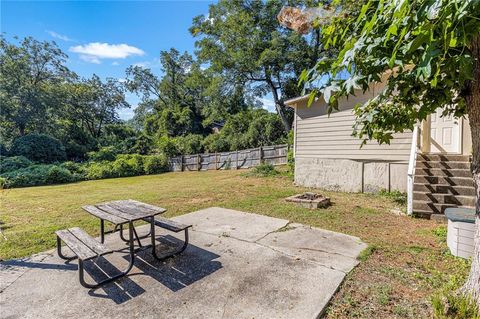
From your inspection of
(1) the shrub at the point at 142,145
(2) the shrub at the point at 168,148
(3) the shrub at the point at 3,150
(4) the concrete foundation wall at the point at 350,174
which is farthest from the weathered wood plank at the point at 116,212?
(1) the shrub at the point at 142,145

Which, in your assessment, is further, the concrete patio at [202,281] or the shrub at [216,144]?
the shrub at [216,144]

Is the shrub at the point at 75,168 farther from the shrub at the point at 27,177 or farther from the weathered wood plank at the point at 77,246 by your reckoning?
the weathered wood plank at the point at 77,246

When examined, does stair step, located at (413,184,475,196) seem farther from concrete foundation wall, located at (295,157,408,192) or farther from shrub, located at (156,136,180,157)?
shrub, located at (156,136,180,157)

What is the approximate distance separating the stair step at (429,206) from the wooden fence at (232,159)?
368 inches

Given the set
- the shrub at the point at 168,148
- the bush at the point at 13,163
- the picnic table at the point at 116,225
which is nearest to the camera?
the picnic table at the point at 116,225

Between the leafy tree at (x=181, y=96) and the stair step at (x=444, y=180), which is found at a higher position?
the leafy tree at (x=181, y=96)

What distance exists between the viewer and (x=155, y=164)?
1791 centimetres

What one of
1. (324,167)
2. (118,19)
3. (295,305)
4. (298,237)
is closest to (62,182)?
(118,19)

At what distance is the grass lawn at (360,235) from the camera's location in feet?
7.82

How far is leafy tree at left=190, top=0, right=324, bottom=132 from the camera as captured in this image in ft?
53.0

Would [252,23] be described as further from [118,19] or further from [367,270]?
[367,270]

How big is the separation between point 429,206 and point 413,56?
192 inches

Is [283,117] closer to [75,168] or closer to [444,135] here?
[444,135]

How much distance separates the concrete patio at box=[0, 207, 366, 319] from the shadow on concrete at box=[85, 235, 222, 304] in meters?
0.01
